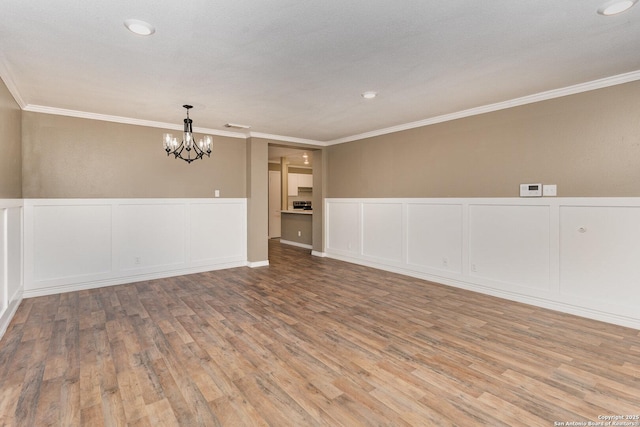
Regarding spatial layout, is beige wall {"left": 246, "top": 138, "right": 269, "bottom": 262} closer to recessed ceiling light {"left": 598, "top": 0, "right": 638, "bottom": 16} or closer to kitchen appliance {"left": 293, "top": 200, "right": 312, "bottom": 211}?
kitchen appliance {"left": 293, "top": 200, "right": 312, "bottom": 211}

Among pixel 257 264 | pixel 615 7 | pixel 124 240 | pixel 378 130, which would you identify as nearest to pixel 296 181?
pixel 257 264

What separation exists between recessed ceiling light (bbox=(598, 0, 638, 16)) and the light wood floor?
250cm

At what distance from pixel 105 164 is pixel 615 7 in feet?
18.9

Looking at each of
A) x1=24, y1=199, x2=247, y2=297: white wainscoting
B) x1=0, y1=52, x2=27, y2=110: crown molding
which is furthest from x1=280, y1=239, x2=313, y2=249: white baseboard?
x1=0, y1=52, x2=27, y2=110: crown molding

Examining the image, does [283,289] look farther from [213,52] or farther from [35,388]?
[213,52]

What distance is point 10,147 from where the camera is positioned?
348 centimetres

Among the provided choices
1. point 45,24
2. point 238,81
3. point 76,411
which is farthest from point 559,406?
point 45,24

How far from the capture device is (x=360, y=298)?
407 cm

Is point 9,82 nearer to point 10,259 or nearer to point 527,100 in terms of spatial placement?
point 10,259

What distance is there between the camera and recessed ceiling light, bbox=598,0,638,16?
1.97 metres

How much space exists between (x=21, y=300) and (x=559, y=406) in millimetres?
5621

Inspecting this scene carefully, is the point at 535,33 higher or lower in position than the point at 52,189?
higher

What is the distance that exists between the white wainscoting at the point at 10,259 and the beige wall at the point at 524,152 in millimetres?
5008

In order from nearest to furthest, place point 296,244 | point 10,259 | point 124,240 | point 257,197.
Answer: point 10,259
point 124,240
point 257,197
point 296,244
